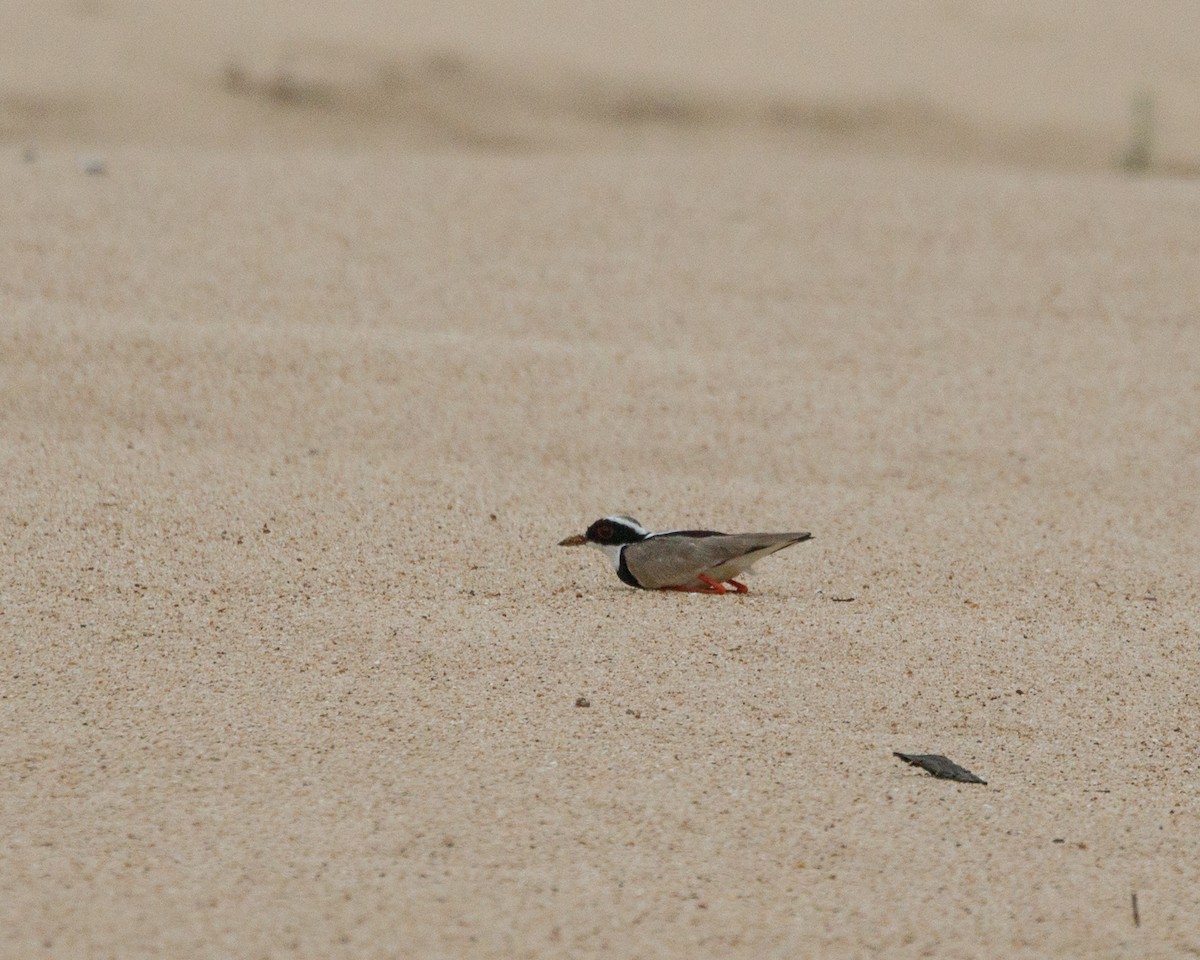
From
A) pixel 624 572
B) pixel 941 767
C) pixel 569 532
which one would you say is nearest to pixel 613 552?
pixel 624 572

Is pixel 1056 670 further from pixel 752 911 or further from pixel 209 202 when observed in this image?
pixel 209 202

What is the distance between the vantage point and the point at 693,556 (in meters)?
4.35

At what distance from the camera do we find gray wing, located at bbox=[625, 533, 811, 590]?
431 cm

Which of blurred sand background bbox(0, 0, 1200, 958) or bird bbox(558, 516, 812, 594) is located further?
bird bbox(558, 516, 812, 594)

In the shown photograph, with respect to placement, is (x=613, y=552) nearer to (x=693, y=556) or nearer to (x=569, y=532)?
(x=693, y=556)

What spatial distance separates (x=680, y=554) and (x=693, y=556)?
1.5 inches

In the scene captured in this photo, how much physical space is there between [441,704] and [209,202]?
4971mm

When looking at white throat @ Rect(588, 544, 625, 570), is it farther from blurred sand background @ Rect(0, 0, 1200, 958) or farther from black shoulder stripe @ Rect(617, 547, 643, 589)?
blurred sand background @ Rect(0, 0, 1200, 958)

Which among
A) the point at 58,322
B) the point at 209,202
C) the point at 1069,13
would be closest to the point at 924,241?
the point at 209,202

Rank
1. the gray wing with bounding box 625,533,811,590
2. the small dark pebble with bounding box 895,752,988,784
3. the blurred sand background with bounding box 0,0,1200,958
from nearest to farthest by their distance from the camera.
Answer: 1. the blurred sand background with bounding box 0,0,1200,958
2. the small dark pebble with bounding box 895,752,988,784
3. the gray wing with bounding box 625,533,811,590

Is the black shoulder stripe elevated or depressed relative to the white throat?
depressed

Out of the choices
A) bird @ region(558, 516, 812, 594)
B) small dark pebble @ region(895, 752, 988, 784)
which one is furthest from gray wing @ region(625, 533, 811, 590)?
small dark pebble @ region(895, 752, 988, 784)

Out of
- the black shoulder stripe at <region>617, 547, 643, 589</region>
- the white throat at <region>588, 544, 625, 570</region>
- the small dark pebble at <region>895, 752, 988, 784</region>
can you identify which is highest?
the white throat at <region>588, 544, 625, 570</region>

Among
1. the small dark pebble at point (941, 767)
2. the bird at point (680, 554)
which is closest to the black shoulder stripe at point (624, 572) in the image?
the bird at point (680, 554)
